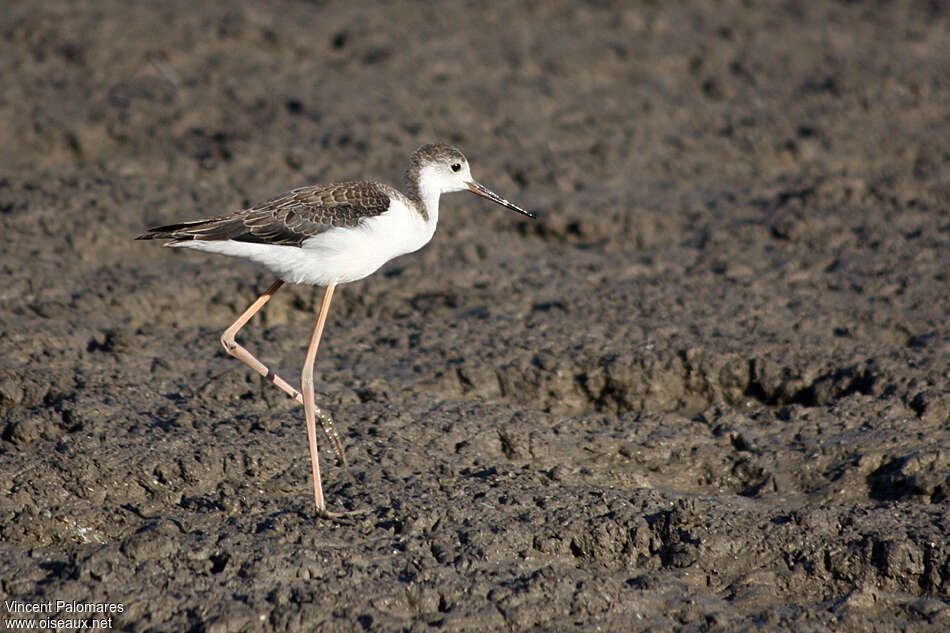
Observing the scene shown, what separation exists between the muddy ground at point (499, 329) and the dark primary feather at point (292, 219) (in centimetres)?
95

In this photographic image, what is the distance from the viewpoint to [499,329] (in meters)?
7.18

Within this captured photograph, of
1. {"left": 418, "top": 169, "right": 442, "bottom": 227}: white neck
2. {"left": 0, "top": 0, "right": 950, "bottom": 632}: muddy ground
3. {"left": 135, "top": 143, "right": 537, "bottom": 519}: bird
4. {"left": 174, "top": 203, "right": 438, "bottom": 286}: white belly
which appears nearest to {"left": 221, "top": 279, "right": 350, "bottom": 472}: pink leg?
{"left": 135, "top": 143, "right": 537, "bottom": 519}: bird

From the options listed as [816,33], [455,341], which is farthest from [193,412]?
[816,33]

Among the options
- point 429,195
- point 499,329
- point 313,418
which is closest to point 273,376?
point 313,418

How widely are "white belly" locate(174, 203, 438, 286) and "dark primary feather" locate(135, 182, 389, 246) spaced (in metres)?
0.04

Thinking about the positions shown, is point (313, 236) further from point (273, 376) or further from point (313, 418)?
point (313, 418)

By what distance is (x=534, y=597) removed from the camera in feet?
14.8

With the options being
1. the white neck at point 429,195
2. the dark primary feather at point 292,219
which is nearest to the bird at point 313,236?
the dark primary feather at point 292,219

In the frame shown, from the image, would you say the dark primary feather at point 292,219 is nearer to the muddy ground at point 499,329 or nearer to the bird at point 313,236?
the bird at point 313,236

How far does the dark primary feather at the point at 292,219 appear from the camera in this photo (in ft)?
18.9

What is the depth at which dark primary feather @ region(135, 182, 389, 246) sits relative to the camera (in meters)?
5.76

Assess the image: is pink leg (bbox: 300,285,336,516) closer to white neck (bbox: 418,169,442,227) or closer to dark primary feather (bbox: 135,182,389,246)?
dark primary feather (bbox: 135,182,389,246)

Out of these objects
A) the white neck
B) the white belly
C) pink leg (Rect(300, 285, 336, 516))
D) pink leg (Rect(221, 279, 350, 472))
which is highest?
the white neck

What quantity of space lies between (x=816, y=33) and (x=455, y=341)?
312 inches
